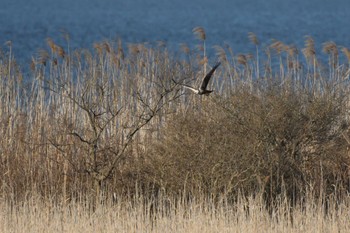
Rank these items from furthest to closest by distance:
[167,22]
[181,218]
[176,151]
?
[167,22] < [176,151] < [181,218]

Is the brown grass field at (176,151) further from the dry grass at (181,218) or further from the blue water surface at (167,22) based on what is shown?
the blue water surface at (167,22)

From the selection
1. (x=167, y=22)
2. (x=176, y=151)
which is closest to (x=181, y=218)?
(x=176, y=151)

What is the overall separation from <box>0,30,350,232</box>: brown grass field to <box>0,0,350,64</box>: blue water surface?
337 centimetres

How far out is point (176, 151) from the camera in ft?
31.7

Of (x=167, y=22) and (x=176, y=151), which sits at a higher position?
(x=176, y=151)

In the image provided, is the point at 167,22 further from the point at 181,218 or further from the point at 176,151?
the point at 181,218

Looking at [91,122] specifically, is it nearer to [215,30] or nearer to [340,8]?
[215,30]

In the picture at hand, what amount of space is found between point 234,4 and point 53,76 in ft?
211

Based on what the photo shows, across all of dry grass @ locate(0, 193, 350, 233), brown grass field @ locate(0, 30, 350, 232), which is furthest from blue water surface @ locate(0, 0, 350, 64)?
dry grass @ locate(0, 193, 350, 233)

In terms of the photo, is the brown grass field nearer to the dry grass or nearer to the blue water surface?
the dry grass

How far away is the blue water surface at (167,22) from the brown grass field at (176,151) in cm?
337

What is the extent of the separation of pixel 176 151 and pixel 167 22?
136ft

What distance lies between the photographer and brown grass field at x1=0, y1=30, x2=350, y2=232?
896cm

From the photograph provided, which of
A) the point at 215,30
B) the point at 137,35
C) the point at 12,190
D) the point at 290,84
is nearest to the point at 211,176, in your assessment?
the point at 290,84
